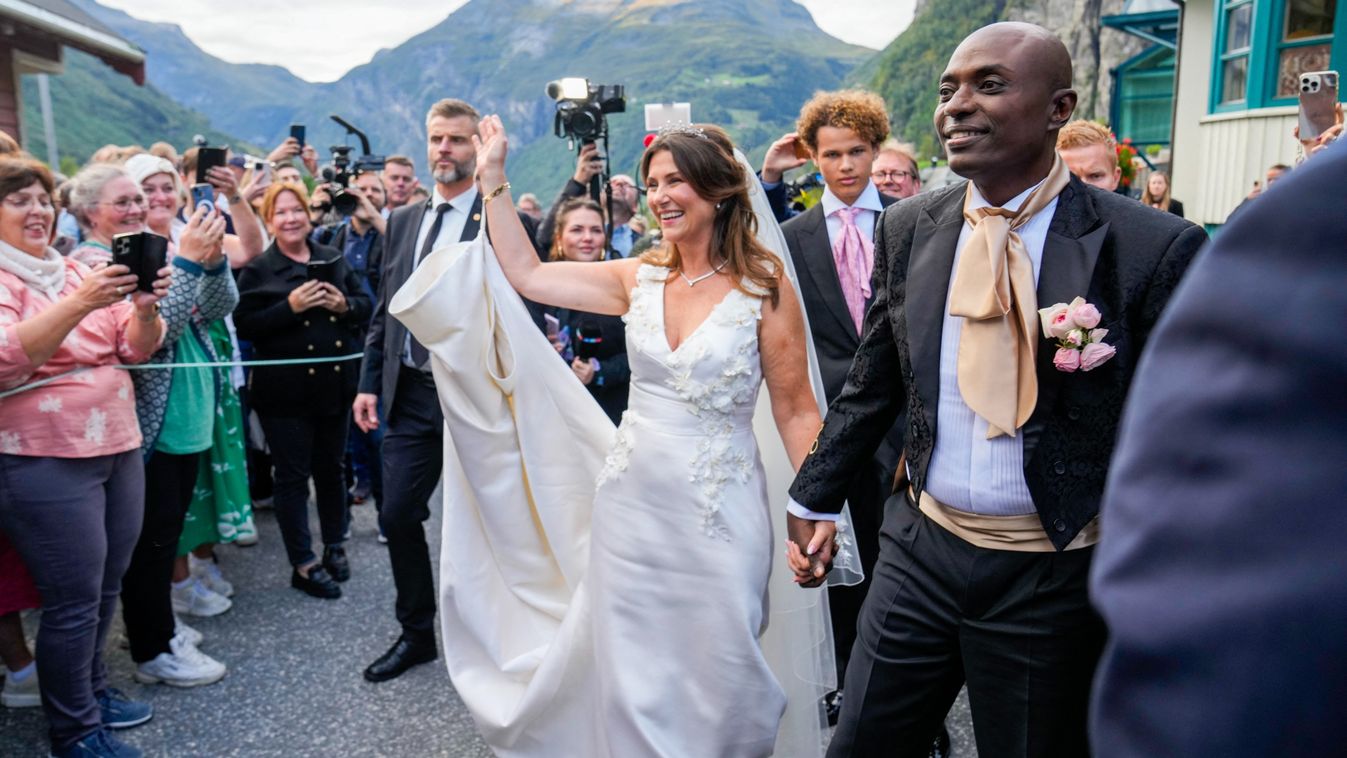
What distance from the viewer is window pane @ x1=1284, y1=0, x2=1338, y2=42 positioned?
28.7ft

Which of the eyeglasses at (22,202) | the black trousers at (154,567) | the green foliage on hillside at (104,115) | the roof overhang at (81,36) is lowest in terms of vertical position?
the black trousers at (154,567)

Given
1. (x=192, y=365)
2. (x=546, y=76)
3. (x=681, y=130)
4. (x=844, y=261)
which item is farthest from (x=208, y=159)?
(x=546, y=76)

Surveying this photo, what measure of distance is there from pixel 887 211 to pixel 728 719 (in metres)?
1.64

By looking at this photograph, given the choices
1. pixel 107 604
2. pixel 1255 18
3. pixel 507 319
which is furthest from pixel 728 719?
pixel 1255 18

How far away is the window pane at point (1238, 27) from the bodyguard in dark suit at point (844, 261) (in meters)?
8.31

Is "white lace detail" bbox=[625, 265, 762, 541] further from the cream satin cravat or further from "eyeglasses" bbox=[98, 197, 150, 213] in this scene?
"eyeglasses" bbox=[98, 197, 150, 213]

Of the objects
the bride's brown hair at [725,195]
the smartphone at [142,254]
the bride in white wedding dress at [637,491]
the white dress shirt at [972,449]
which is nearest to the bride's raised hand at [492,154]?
the bride in white wedding dress at [637,491]

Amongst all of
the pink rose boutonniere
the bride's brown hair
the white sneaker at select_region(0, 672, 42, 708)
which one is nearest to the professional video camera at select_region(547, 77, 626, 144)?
the bride's brown hair

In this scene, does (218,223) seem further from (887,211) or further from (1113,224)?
(1113,224)

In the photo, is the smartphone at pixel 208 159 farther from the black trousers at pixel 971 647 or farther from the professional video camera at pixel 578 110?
the black trousers at pixel 971 647

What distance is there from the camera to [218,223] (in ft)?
13.8

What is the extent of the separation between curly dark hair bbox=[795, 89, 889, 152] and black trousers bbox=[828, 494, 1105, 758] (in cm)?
202

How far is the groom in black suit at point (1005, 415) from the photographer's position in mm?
2104

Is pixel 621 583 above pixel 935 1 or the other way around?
the other way around
